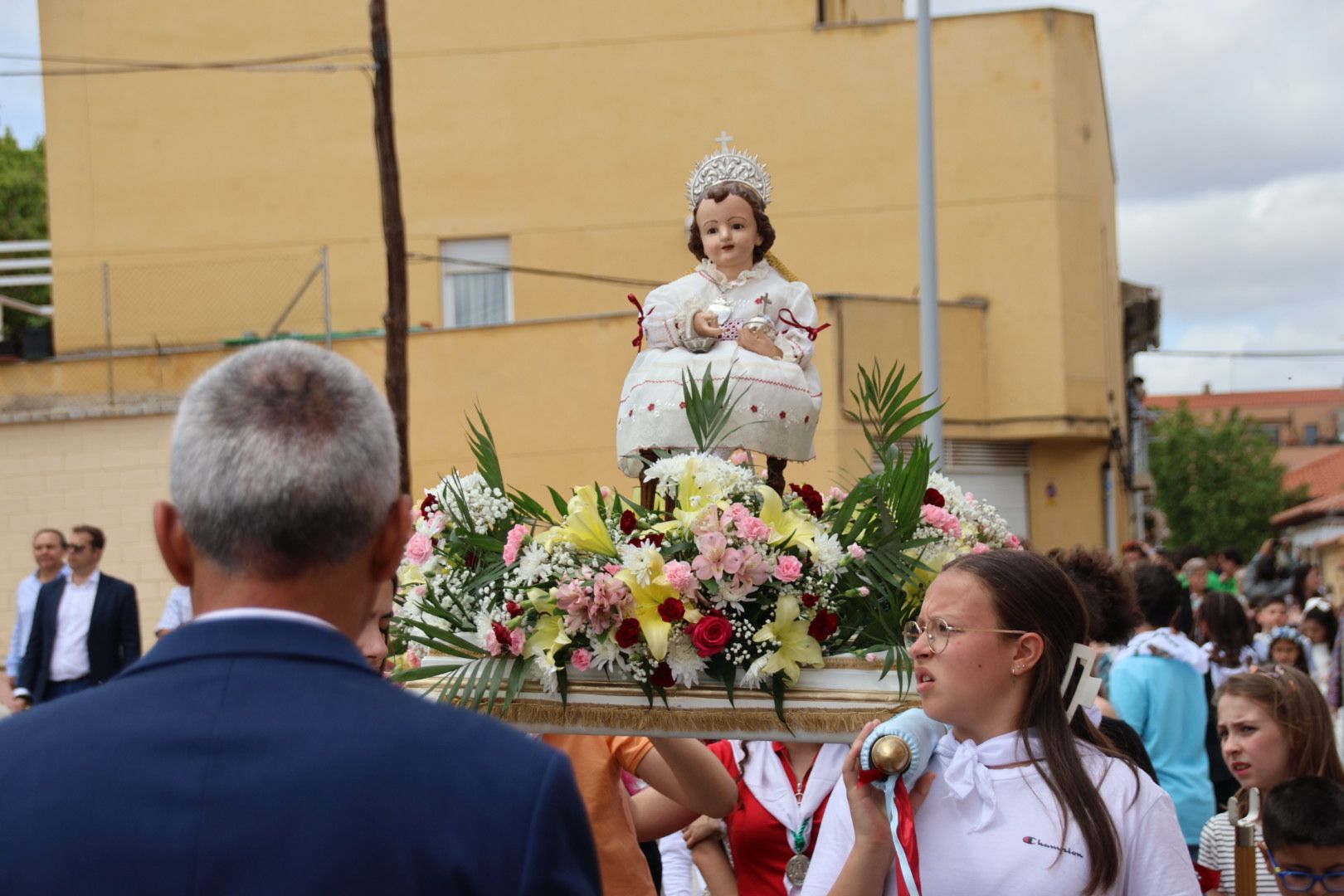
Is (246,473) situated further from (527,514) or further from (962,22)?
(962,22)

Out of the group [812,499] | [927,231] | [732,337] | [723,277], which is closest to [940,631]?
[812,499]

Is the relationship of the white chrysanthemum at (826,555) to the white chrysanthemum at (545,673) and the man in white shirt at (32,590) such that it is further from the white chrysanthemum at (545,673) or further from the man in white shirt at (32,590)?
the man in white shirt at (32,590)

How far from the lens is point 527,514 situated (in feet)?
13.2

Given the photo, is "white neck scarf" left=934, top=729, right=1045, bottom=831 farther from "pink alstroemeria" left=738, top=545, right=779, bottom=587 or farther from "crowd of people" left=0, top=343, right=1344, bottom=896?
"pink alstroemeria" left=738, top=545, right=779, bottom=587

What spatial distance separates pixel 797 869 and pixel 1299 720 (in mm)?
1764

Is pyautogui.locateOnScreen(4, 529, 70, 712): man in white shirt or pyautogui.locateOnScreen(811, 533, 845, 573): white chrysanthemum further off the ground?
pyautogui.locateOnScreen(811, 533, 845, 573): white chrysanthemum

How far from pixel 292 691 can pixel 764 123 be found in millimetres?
19646

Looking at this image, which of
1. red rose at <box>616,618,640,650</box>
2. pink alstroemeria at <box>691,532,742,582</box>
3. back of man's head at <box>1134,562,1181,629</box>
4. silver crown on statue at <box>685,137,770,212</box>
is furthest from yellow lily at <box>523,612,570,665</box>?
back of man's head at <box>1134,562,1181,629</box>

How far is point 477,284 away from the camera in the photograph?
2158 cm

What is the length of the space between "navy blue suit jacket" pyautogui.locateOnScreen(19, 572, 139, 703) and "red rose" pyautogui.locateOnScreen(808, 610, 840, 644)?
8.48 metres

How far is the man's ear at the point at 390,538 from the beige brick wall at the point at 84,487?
1744 cm

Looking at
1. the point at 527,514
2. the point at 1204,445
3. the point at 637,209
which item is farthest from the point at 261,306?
the point at 1204,445

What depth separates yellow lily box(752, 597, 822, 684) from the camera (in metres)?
3.60

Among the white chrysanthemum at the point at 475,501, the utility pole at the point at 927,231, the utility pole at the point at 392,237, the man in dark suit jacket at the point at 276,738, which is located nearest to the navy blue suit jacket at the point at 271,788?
the man in dark suit jacket at the point at 276,738
